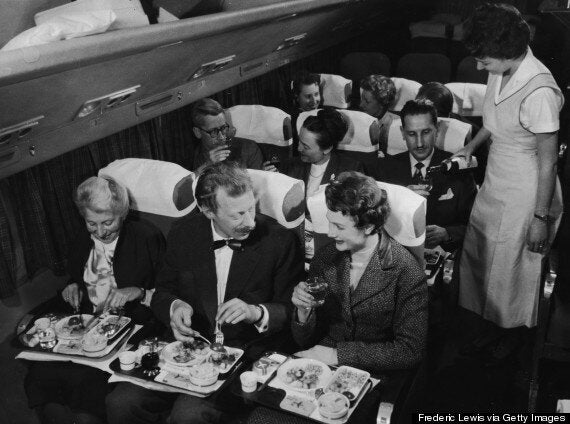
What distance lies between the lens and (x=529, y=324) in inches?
155

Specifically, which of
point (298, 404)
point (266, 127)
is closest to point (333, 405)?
point (298, 404)

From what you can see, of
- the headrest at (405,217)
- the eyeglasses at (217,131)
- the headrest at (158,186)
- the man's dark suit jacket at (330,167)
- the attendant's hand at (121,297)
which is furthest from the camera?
the eyeglasses at (217,131)

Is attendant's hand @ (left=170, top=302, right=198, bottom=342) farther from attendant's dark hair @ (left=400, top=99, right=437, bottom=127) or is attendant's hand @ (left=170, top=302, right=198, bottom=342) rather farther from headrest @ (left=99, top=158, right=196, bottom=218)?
attendant's dark hair @ (left=400, top=99, right=437, bottom=127)

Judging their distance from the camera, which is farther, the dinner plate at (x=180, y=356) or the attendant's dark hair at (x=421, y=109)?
the attendant's dark hair at (x=421, y=109)

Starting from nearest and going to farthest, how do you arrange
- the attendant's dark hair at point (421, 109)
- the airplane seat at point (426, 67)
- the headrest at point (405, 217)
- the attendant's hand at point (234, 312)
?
the attendant's hand at point (234, 312) < the headrest at point (405, 217) < the attendant's dark hair at point (421, 109) < the airplane seat at point (426, 67)

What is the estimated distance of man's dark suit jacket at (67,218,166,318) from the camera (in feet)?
11.3

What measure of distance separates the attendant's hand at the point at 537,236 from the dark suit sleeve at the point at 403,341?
942mm

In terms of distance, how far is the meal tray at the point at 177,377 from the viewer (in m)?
2.55

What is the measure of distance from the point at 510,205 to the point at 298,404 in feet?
6.21

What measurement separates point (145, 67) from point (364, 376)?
2.14 metres

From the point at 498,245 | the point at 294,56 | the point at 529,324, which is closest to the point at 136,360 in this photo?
the point at 498,245

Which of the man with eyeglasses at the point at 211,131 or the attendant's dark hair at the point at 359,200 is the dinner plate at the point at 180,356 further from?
the man with eyeglasses at the point at 211,131

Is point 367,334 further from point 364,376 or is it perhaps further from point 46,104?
point 46,104

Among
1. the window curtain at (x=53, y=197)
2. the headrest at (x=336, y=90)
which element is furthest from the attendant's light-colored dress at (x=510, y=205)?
the headrest at (x=336, y=90)
